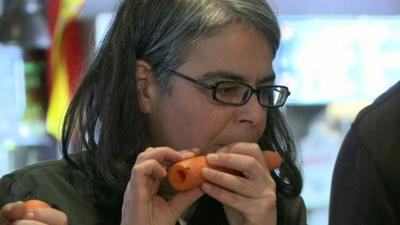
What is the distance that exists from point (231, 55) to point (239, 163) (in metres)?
0.20

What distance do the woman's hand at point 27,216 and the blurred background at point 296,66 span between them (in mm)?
1323

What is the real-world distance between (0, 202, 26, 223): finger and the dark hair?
31 centimetres

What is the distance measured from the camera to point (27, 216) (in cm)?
93

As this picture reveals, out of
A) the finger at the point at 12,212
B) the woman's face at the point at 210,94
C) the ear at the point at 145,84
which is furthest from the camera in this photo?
the ear at the point at 145,84

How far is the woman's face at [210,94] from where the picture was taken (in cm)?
113

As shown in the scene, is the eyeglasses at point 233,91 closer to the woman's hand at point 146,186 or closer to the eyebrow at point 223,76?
the eyebrow at point 223,76

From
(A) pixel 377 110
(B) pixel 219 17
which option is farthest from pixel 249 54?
(A) pixel 377 110

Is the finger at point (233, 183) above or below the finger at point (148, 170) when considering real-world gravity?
below

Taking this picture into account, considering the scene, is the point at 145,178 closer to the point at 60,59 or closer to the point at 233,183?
the point at 233,183

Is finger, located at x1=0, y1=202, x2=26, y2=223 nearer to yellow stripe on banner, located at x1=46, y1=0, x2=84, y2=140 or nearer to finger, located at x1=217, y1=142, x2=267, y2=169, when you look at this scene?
finger, located at x1=217, y1=142, x2=267, y2=169

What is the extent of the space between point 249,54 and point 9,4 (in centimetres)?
147

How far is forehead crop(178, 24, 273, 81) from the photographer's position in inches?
44.5

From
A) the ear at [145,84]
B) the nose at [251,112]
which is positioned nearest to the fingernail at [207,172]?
the nose at [251,112]

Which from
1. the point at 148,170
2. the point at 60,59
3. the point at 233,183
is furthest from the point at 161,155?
the point at 60,59
